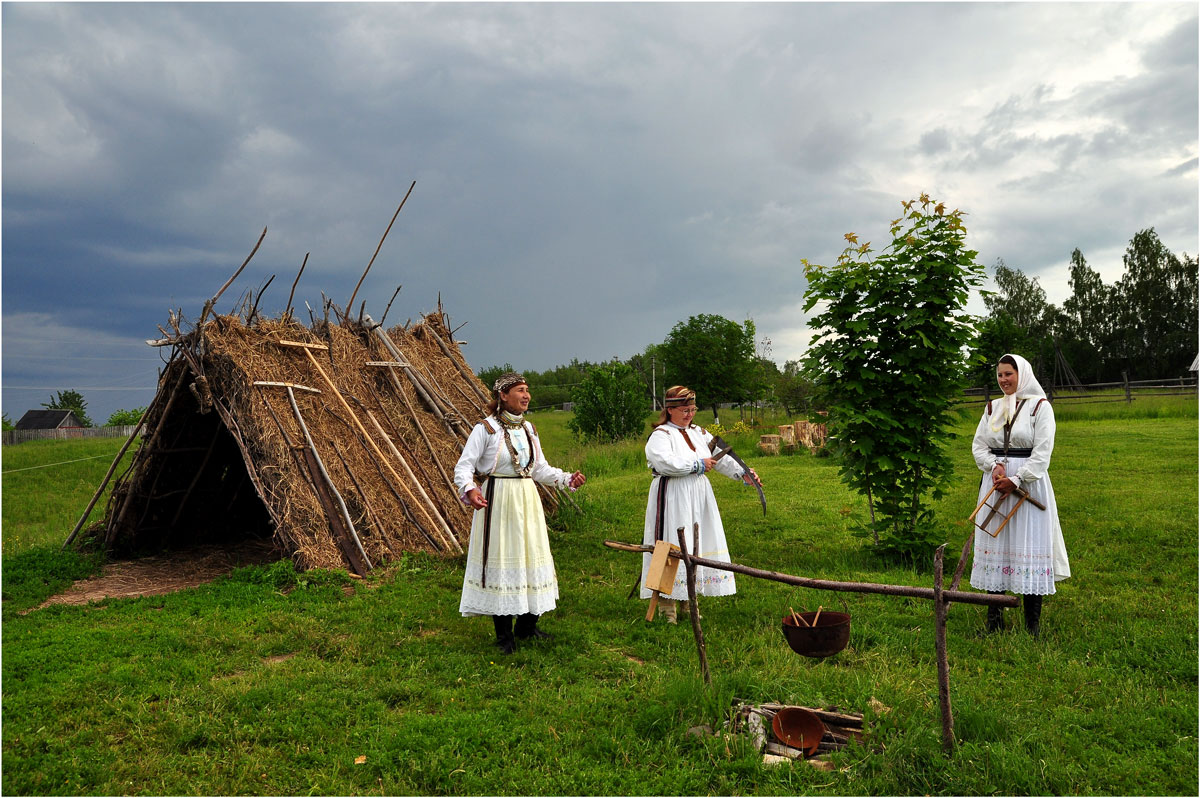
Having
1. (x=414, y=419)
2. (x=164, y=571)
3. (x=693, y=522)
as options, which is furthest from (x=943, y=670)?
(x=164, y=571)

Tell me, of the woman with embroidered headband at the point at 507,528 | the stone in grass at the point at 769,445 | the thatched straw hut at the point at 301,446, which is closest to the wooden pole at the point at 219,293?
the thatched straw hut at the point at 301,446

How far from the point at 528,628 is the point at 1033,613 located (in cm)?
363

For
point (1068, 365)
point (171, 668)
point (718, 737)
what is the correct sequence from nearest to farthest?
point (718, 737) → point (171, 668) → point (1068, 365)

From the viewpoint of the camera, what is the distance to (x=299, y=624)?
5.80 m

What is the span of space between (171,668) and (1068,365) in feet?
154

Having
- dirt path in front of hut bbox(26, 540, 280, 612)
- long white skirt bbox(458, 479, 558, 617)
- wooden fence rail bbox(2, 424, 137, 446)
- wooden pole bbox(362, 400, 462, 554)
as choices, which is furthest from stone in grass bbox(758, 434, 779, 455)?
wooden fence rail bbox(2, 424, 137, 446)

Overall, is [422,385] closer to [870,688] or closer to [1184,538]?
[870,688]

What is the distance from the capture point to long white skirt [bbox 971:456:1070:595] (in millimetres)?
5184

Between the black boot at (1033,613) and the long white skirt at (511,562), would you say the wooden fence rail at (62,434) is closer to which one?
the long white skirt at (511,562)

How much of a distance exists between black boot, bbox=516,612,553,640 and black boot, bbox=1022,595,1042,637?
344cm

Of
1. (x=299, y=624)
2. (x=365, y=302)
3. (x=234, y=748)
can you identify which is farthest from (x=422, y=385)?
(x=234, y=748)

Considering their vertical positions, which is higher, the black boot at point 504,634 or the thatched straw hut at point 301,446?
the thatched straw hut at point 301,446

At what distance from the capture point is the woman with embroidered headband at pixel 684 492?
5.82 meters

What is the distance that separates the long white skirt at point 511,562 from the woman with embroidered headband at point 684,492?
40.7 inches
